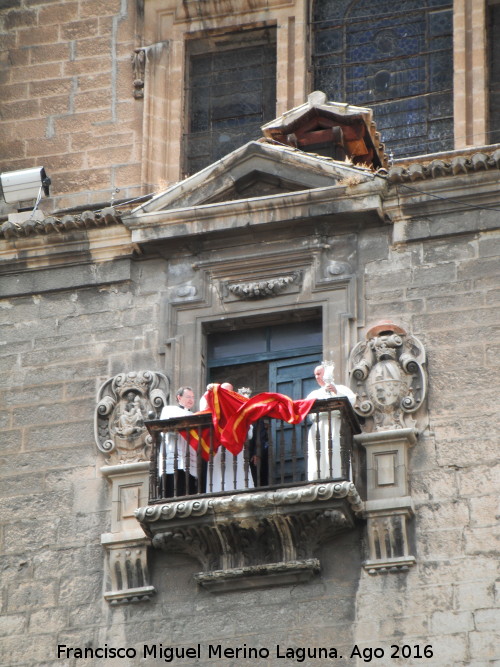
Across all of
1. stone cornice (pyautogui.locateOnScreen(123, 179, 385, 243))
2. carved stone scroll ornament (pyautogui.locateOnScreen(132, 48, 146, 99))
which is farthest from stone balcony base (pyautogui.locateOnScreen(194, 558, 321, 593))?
carved stone scroll ornament (pyautogui.locateOnScreen(132, 48, 146, 99))

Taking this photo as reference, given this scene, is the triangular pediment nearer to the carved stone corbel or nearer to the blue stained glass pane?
the blue stained glass pane

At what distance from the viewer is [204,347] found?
22.8 metres

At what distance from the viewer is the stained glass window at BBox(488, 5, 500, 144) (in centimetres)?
2361

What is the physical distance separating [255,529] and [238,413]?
1.10 meters

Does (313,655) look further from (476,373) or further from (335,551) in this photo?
(476,373)

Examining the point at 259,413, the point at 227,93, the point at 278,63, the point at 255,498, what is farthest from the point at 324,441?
the point at 227,93

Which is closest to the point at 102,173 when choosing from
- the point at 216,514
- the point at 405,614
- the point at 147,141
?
the point at 147,141

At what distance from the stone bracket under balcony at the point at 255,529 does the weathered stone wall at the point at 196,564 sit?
0.17 metres

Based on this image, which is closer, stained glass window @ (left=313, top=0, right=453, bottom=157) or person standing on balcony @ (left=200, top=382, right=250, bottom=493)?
person standing on balcony @ (left=200, top=382, right=250, bottom=493)

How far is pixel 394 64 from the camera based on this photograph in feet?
80.3

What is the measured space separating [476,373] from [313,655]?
3.04 m

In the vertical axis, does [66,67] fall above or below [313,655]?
above

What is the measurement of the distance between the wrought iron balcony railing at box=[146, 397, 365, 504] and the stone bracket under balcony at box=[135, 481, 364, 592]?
0.52 feet

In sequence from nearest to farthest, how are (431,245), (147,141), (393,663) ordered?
1. (393,663)
2. (431,245)
3. (147,141)
